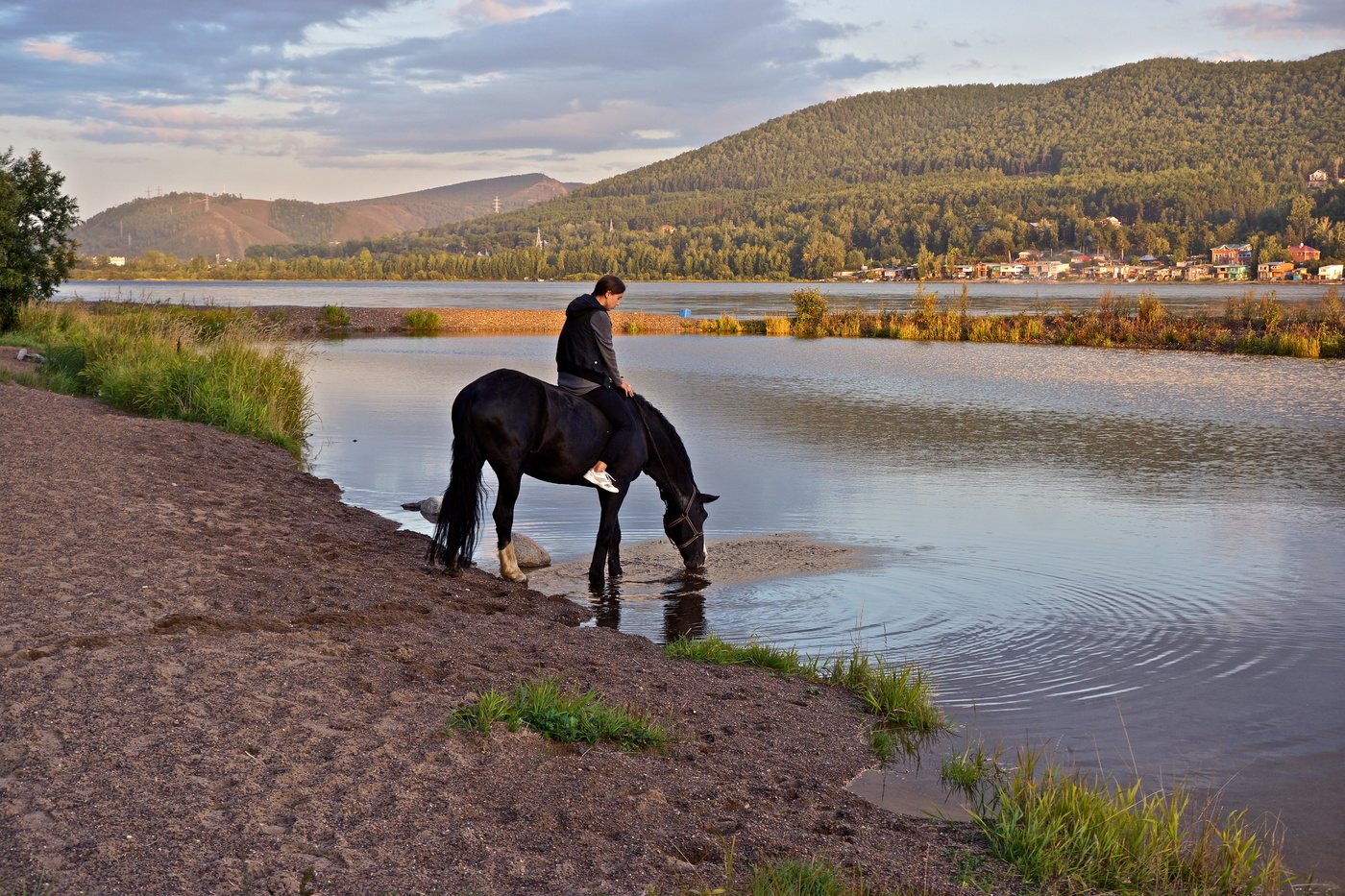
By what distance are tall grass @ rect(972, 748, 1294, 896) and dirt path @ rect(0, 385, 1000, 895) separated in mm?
281

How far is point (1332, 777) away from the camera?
5156 mm

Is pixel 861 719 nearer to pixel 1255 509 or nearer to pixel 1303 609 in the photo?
pixel 1303 609

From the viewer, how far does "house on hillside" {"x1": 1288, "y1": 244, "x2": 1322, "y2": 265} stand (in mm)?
141775

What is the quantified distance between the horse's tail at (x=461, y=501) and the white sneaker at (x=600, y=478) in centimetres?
91

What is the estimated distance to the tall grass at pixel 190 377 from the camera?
14797mm

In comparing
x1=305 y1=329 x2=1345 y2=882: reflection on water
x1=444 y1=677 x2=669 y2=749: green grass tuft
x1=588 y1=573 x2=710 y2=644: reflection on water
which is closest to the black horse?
x1=588 y1=573 x2=710 y2=644: reflection on water

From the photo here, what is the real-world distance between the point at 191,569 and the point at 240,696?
8.54ft

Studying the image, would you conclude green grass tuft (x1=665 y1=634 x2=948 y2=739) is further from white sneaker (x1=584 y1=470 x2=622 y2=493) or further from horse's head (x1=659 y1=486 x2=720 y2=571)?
horse's head (x1=659 y1=486 x2=720 y2=571)

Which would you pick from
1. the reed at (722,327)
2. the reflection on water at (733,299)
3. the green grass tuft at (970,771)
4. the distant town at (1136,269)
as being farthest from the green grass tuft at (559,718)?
the distant town at (1136,269)

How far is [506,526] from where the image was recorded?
8.49m

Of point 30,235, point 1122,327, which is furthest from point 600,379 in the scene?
point 1122,327

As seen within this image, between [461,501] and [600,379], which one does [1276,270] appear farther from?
[461,501]

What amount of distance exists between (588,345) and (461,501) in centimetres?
163

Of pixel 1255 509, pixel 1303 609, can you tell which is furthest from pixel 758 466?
pixel 1303 609
